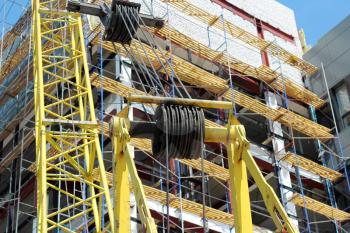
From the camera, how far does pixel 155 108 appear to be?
2720 cm

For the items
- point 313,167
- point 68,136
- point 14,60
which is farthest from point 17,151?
point 313,167

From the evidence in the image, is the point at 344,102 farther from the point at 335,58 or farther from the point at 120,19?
the point at 120,19

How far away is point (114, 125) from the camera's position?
18531 millimetres

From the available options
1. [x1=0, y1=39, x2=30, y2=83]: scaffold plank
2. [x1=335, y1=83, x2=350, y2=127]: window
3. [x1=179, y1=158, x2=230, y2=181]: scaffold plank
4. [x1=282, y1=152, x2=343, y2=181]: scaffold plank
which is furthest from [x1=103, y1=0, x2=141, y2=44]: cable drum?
[x1=335, y1=83, x2=350, y2=127]: window

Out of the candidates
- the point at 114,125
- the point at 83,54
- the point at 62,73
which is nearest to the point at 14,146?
the point at 62,73

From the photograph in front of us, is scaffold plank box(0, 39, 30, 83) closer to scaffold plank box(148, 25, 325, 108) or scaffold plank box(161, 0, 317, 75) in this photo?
scaffold plank box(148, 25, 325, 108)

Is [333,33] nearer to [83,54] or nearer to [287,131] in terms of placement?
[287,131]

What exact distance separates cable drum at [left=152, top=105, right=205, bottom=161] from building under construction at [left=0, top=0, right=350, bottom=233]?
23.6ft

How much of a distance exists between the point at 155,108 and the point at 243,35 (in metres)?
15.3

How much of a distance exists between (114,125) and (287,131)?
2585 centimetres

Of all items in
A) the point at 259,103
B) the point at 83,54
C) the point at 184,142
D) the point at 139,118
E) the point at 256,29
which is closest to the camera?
the point at 184,142

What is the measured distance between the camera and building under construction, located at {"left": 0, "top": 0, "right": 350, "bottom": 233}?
2941 cm

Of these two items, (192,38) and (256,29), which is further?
(256,29)

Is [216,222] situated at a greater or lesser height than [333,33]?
lesser
